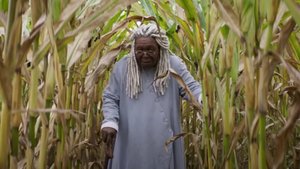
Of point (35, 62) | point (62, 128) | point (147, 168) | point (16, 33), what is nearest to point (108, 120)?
point (147, 168)

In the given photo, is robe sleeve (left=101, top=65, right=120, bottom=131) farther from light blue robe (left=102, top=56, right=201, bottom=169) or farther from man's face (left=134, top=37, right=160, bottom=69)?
man's face (left=134, top=37, right=160, bottom=69)

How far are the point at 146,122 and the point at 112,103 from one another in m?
0.16

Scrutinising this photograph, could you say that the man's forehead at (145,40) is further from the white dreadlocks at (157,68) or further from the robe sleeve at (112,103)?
the robe sleeve at (112,103)

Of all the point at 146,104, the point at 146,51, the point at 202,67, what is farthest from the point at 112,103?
the point at 202,67

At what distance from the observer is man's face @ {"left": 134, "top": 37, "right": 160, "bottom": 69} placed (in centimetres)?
170

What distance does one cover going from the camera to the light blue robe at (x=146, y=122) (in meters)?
1.74

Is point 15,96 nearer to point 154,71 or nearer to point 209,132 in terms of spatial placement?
point 209,132

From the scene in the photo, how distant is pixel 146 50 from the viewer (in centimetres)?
171

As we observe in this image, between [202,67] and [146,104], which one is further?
[146,104]

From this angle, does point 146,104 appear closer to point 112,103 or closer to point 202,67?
point 112,103

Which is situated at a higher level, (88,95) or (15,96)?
(88,95)

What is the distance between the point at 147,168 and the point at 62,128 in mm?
698

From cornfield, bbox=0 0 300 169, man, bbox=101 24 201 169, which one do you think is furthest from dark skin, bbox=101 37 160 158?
cornfield, bbox=0 0 300 169

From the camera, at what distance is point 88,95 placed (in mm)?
1729
